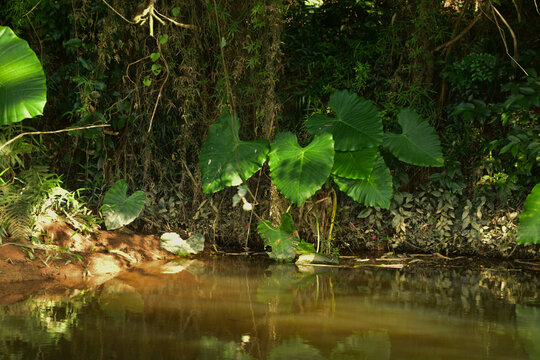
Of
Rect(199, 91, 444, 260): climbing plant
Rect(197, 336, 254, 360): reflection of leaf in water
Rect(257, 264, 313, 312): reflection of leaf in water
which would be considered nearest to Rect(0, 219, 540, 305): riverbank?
Rect(257, 264, 313, 312): reflection of leaf in water

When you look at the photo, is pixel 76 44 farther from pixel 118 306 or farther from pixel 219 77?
pixel 118 306

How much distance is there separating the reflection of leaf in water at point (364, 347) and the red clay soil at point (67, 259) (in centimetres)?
174

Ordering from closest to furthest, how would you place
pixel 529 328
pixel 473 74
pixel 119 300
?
pixel 529 328 < pixel 119 300 < pixel 473 74

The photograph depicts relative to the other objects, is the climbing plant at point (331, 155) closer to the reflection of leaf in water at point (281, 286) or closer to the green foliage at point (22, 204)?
the reflection of leaf in water at point (281, 286)

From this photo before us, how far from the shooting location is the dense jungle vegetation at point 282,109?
4.52 metres

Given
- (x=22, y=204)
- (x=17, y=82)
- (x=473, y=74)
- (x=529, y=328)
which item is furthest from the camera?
(x=473, y=74)

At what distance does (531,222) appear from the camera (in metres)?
3.86

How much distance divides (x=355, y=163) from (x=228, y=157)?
0.87 meters

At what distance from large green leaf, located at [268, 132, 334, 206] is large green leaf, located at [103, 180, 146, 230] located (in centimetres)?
103

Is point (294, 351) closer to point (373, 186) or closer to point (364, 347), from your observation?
point (364, 347)

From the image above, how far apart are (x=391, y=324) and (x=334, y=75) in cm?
262

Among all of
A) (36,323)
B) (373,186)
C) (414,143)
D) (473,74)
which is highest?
(473,74)

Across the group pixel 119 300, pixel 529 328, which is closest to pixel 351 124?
pixel 529 328

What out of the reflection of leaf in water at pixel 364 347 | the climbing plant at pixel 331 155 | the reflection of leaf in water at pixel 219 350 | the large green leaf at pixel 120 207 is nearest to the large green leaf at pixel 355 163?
the climbing plant at pixel 331 155
